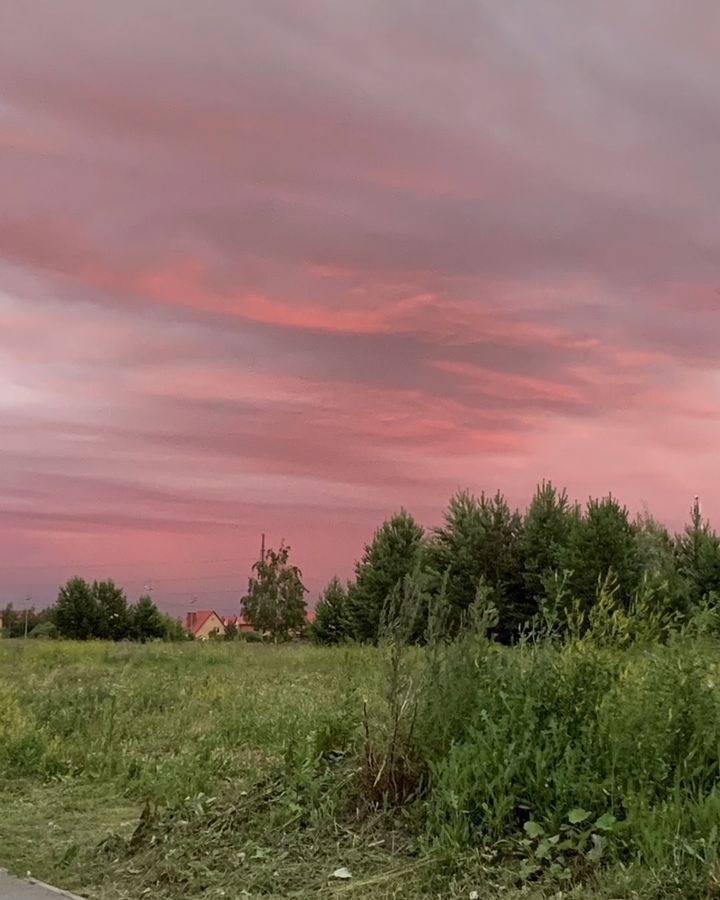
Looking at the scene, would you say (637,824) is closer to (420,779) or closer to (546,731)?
(546,731)

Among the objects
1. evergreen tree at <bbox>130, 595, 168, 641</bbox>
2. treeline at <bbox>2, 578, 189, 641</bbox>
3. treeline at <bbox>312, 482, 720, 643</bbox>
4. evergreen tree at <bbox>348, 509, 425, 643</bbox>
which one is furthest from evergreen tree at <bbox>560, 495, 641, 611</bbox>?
evergreen tree at <bbox>130, 595, 168, 641</bbox>

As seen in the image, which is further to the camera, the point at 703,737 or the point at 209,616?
the point at 209,616

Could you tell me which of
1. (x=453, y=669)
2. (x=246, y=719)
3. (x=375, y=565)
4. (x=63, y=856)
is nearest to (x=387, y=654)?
(x=453, y=669)

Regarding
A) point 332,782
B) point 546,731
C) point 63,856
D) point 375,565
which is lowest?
point 63,856

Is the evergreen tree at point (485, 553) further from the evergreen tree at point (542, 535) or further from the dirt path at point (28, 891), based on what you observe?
the dirt path at point (28, 891)

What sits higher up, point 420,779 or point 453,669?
point 453,669

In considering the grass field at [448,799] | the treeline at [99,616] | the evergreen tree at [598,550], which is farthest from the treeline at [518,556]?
the grass field at [448,799]

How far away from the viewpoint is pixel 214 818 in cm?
692

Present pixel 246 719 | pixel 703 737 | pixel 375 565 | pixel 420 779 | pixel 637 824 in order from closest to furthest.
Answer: pixel 637 824 < pixel 703 737 < pixel 420 779 < pixel 246 719 < pixel 375 565

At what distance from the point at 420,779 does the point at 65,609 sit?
145 ft

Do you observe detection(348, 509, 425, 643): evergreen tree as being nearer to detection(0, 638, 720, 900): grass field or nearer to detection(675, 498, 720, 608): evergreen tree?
detection(675, 498, 720, 608): evergreen tree

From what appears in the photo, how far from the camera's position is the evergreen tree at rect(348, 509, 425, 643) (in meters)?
37.5

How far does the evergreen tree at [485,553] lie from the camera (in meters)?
34.1

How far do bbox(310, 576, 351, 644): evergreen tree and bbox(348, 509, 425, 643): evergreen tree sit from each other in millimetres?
513
